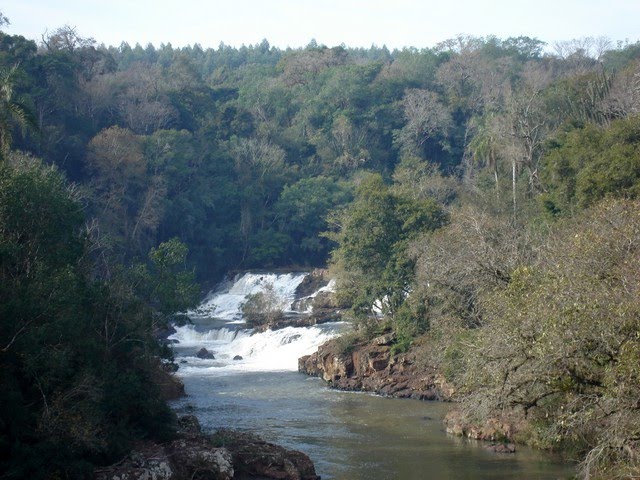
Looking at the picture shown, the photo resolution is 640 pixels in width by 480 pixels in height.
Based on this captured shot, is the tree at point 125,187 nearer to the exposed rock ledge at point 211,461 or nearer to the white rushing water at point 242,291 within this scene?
Result: the white rushing water at point 242,291

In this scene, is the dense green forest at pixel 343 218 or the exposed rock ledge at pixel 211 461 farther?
the exposed rock ledge at pixel 211 461

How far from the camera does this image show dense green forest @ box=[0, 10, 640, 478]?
16.5 metres

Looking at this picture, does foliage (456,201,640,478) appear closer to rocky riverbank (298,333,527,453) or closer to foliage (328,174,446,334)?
rocky riverbank (298,333,527,453)

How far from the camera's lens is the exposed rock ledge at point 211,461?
18453mm

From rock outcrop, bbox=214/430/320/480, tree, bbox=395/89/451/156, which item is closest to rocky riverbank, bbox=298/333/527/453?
rock outcrop, bbox=214/430/320/480

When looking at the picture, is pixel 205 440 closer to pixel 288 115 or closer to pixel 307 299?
pixel 307 299

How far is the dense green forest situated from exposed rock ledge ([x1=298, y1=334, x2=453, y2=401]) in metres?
1.10

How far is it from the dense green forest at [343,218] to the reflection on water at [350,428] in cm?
160

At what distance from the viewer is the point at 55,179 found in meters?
23.0

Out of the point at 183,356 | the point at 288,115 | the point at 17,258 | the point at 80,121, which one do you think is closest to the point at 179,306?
the point at 17,258

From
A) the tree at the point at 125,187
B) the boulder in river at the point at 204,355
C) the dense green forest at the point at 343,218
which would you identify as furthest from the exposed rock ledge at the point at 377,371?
the tree at the point at 125,187

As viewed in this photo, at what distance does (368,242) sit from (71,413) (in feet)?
66.4

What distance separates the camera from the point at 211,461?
19750mm

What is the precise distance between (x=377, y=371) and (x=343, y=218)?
323 inches
